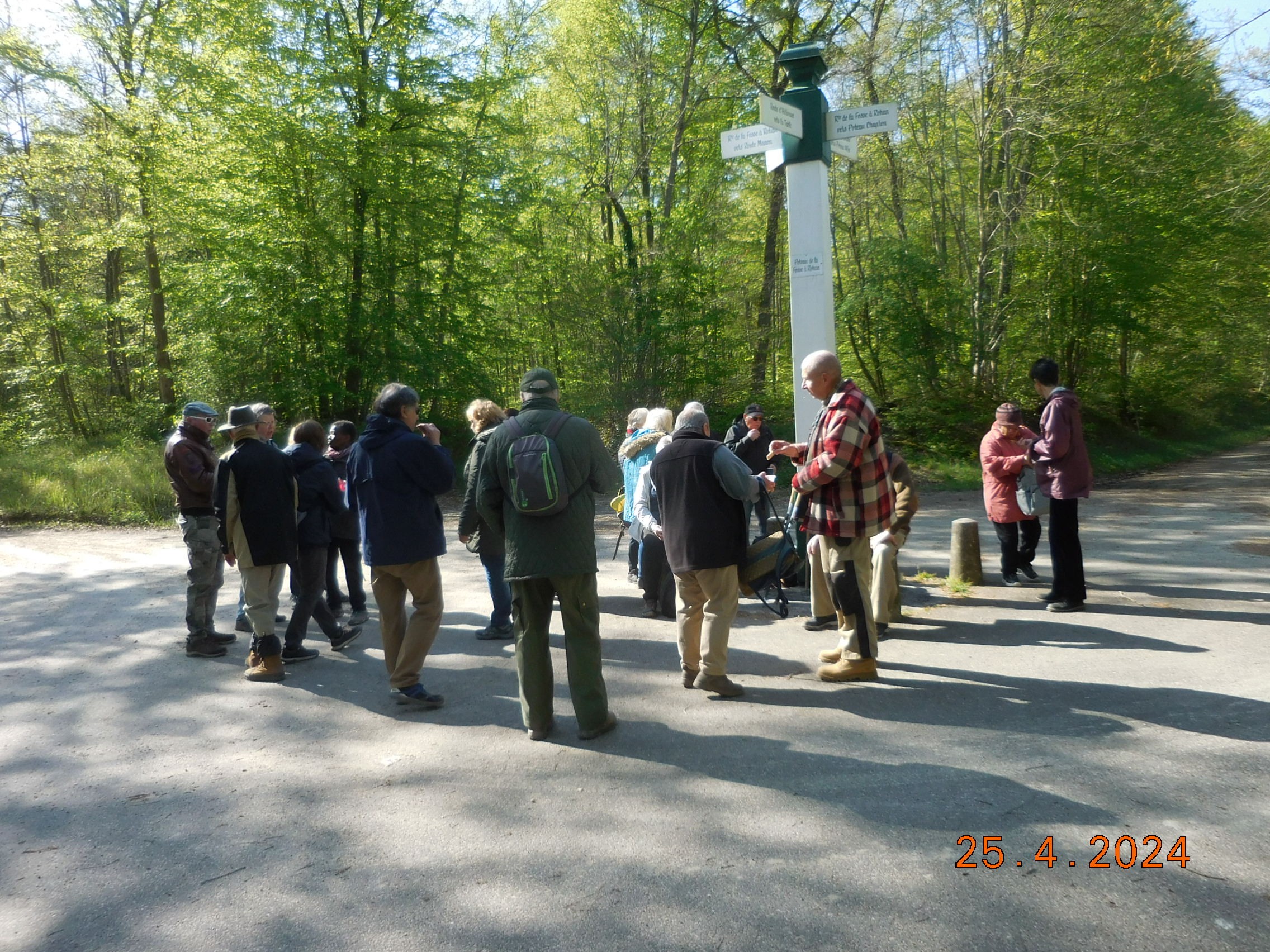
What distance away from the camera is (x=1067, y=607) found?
723cm

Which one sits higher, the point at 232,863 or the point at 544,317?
the point at 544,317

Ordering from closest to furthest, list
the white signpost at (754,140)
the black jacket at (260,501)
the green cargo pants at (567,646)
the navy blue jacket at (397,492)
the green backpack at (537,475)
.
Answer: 1. the green backpack at (537,475)
2. the green cargo pants at (567,646)
3. the navy blue jacket at (397,492)
4. the black jacket at (260,501)
5. the white signpost at (754,140)

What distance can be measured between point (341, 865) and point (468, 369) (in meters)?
15.0

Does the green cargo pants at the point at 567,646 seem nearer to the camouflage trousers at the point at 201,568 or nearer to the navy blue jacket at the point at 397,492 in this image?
the navy blue jacket at the point at 397,492

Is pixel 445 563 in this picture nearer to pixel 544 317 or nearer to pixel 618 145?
pixel 544 317

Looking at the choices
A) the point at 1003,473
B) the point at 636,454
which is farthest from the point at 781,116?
the point at 1003,473

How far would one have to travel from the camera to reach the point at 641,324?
Result: 16.7 meters

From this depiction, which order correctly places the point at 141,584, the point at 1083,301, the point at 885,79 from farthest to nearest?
the point at 1083,301 < the point at 885,79 < the point at 141,584

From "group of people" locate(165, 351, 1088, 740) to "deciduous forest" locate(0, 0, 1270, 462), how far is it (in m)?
10.1

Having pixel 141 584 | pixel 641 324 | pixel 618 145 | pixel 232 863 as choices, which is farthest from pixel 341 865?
pixel 618 145

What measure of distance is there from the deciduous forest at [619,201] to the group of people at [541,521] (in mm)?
10133

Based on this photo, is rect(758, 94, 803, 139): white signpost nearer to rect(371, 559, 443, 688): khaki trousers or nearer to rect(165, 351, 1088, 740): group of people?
rect(165, 351, 1088, 740): group of people

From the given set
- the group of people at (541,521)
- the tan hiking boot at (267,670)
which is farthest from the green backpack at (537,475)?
the tan hiking boot at (267,670)

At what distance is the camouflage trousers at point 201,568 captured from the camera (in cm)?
685
